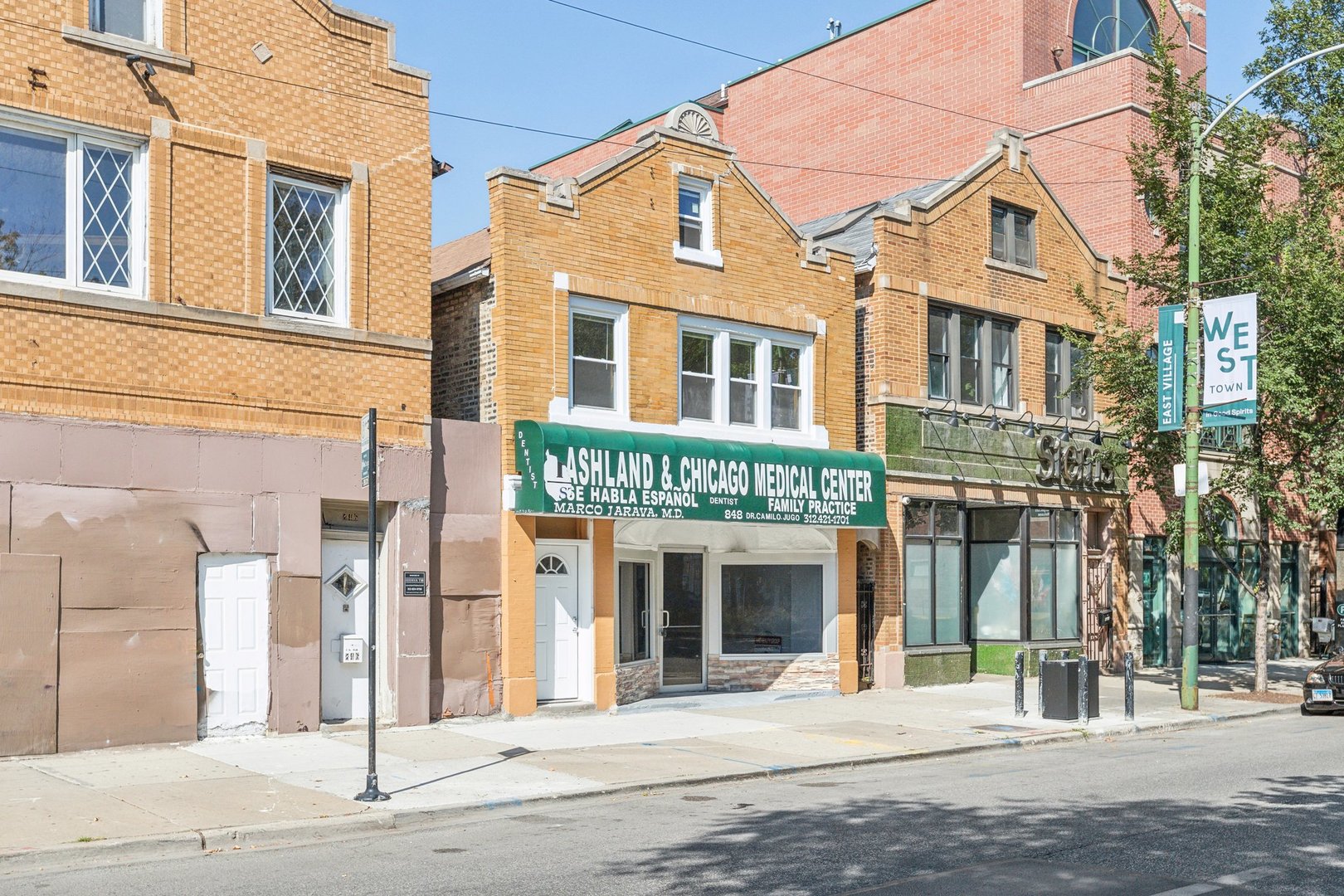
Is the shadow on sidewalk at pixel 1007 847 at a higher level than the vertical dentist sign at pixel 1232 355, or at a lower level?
lower

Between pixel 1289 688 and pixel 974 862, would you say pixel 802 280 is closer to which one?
pixel 1289 688

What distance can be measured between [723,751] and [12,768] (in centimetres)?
744

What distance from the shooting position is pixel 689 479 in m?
19.1

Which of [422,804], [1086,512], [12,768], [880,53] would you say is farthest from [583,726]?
[880,53]

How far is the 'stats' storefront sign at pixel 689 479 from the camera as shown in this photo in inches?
697

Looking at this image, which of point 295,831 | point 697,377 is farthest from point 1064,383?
point 295,831

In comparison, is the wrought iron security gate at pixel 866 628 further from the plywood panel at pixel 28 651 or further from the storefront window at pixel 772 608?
the plywood panel at pixel 28 651

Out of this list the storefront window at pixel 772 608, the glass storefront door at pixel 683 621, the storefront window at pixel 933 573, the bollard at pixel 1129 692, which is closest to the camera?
the bollard at pixel 1129 692

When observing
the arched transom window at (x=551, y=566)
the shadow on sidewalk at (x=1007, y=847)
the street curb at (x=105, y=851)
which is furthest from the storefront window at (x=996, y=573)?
the street curb at (x=105, y=851)

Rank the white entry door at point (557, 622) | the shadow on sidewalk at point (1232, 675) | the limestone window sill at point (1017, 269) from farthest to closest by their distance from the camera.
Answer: the limestone window sill at point (1017, 269), the shadow on sidewalk at point (1232, 675), the white entry door at point (557, 622)

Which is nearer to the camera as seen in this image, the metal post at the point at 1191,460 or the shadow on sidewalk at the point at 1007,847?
the shadow on sidewalk at the point at 1007,847

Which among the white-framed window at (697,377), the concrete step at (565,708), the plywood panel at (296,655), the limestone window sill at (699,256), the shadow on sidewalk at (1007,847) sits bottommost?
the concrete step at (565,708)

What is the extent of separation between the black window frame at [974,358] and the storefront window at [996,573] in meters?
2.12

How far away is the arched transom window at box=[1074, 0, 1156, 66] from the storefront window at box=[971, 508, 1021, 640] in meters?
14.1
